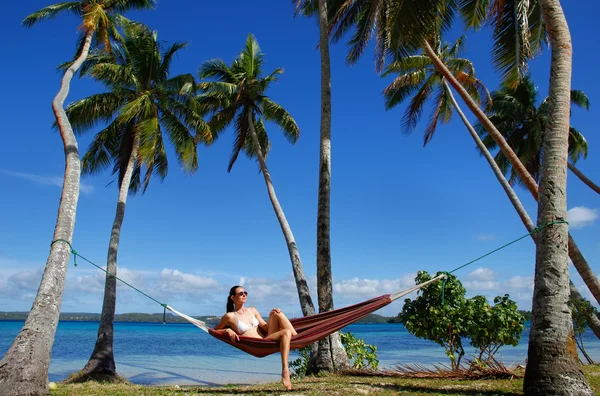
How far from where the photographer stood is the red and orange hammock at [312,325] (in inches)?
178

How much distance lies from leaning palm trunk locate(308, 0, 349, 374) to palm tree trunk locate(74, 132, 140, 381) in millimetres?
3555

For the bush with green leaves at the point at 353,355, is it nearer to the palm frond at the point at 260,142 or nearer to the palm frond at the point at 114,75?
the palm frond at the point at 260,142

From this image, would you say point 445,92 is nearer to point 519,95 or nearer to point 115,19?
point 519,95

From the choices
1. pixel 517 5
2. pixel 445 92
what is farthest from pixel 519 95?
pixel 517 5

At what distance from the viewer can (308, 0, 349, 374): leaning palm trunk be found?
6855 mm

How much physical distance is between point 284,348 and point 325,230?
10.2 ft

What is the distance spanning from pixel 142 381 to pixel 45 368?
8556 mm

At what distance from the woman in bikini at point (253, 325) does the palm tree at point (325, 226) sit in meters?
2.25

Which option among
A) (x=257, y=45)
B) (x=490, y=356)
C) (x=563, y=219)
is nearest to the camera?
(x=563, y=219)

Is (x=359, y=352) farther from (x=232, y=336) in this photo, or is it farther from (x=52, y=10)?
(x=52, y=10)

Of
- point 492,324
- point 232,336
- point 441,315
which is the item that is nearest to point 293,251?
point 441,315

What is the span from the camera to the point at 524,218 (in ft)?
27.2

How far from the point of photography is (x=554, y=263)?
4266mm

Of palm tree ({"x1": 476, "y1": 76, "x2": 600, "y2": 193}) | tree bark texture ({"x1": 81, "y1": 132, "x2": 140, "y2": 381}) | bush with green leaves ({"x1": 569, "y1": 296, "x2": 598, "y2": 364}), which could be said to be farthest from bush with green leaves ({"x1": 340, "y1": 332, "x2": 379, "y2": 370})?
palm tree ({"x1": 476, "y1": 76, "x2": 600, "y2": 193})
